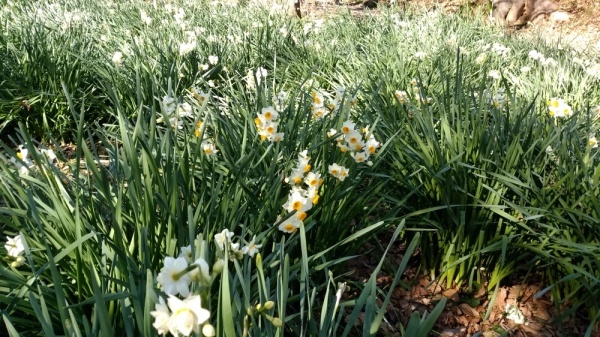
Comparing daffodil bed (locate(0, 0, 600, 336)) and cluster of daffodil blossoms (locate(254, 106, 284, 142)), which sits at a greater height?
cluster of daffodil blossoms (locate(254, 106, 284, 142))

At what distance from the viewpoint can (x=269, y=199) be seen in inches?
69.6

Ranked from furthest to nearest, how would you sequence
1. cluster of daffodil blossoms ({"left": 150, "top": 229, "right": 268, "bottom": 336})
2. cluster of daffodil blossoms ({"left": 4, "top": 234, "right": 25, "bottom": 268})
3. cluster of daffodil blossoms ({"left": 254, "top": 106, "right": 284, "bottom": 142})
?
cluster of daffodil blossoms ({"left": 254, "top": 106, "right": 284, "bottom": 142}), cluster of daffodil blossoms ({"left": 4, "top": 234, "right": 25, "bottom": 268}), cluster of daffodil blossoms ({"left": 150, "top": 229, "right": 268, "bottom": 336})

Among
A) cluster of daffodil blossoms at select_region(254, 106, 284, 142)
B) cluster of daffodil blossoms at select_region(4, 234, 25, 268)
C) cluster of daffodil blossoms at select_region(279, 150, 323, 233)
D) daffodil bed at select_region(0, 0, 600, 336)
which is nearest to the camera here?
daffodil bed at select_region(0, 0, 600, 336)

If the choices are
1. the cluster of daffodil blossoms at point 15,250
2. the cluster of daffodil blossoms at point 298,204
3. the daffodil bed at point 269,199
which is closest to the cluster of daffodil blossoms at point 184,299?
the daffodil bed at point 269,199

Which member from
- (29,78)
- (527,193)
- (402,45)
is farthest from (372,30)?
(527,193)

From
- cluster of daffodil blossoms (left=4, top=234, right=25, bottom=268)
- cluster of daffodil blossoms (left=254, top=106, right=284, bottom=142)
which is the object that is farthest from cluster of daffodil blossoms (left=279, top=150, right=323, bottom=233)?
cluster of daffodil blossoms (left=4, top=234, right=25, bottom=268)

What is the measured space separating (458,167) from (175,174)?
49.7 inches

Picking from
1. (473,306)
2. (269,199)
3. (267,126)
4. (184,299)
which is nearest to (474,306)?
(473,306)

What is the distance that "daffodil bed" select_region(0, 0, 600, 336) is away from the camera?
122 centimetres

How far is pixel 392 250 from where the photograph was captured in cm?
255

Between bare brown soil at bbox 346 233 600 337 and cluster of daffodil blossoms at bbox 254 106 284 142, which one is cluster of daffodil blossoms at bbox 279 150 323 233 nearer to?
cluster of daffodil blossoms at bbox 254 106 284 142

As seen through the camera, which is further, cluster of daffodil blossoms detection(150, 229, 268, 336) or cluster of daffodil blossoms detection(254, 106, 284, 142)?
cluster of daffodil blossoms detection(254, 106, 284, 142)

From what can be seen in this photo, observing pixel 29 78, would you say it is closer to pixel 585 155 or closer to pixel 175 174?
pixel 175 174

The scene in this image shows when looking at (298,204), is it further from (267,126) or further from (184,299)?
(184,299)
